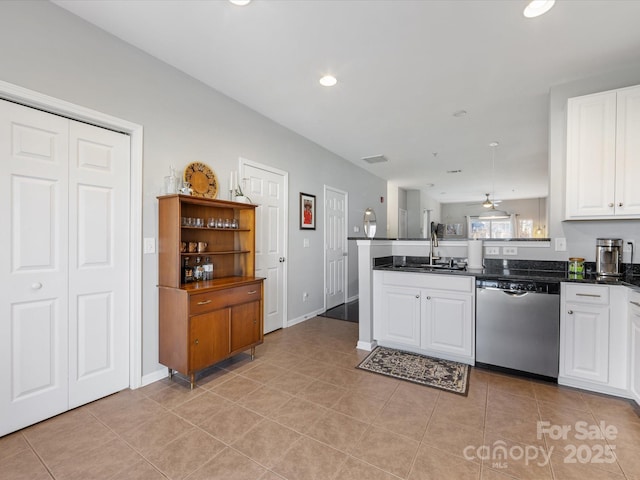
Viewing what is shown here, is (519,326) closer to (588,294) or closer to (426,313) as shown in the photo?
(588,294)

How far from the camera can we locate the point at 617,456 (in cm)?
163

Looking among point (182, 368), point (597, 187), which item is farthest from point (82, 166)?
point (597, 187)

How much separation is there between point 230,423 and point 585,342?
108 inches

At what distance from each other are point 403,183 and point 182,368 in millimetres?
6898

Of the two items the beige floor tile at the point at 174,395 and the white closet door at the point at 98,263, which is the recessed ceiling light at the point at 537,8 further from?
the beige floor tile at the point at 174,395

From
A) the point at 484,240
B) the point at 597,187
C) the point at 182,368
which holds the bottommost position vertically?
the point at 182,368

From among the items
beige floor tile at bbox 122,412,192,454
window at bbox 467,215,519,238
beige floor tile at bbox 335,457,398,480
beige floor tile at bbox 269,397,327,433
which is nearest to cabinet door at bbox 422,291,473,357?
beige floor tile at bbox 269,397,327,433

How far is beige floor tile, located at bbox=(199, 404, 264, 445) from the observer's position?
5.98ft

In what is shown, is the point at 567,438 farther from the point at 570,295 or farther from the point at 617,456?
the point at 570,295

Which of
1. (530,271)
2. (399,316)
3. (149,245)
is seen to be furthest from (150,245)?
(530,271)

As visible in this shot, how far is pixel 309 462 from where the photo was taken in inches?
62.9

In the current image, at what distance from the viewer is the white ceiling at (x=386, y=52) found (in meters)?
1.97

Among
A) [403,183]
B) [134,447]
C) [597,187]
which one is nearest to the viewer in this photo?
[134,447]

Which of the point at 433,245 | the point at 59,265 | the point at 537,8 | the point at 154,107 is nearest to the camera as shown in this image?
the point at 537,8
